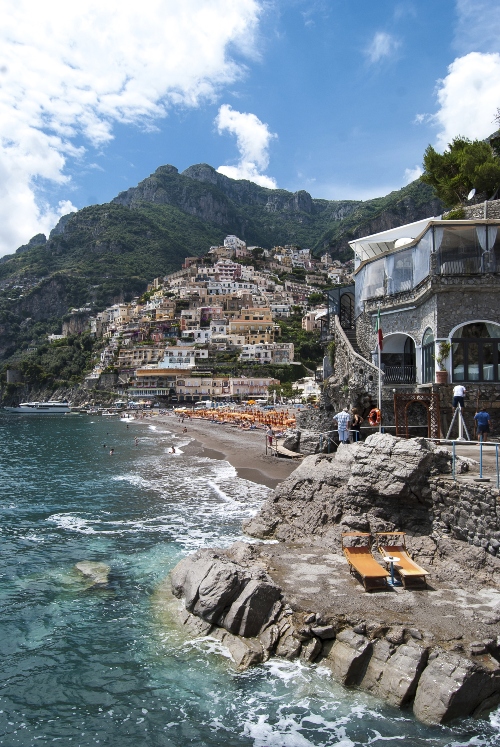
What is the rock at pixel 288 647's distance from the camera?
26.8 feet

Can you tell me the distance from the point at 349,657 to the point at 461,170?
26.2 m

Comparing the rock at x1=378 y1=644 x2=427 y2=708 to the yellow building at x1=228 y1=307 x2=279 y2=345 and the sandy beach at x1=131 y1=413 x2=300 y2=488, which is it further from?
the yellow building at x1=228 y1=307 x2=279 y2=345

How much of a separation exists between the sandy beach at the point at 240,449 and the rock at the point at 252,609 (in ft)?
43.7

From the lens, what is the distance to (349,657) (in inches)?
300

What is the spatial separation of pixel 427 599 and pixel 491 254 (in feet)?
42.3

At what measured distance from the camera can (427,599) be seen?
8914mm

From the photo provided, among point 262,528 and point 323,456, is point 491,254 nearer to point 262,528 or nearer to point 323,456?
point 323,456

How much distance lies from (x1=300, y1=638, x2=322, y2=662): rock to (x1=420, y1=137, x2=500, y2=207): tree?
78.2 ft

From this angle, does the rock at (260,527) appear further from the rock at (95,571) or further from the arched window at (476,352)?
the arched window at (476,352)

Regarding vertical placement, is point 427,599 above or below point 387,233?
below

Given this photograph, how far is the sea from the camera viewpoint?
6.83m

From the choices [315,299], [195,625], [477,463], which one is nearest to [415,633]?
[195,625]

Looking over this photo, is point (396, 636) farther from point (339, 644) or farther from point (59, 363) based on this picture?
point (59, 363)

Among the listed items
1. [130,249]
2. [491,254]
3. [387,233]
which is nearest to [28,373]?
[130,249]
